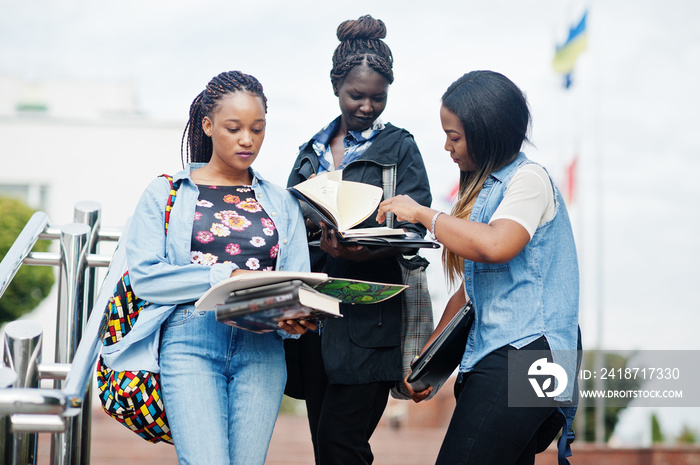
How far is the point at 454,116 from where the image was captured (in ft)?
8.01

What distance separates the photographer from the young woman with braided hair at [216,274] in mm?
→ 2201

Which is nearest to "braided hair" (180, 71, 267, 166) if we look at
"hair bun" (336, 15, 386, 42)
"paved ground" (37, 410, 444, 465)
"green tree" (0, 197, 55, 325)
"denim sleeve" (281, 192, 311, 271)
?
"denim sleeve" (281, 192, 311, 271)

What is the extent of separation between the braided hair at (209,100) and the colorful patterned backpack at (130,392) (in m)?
0.39

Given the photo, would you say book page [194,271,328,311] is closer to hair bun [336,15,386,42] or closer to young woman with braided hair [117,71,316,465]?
young woman with braided hair [117,71,316,465]

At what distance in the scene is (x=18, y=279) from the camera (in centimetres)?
1430

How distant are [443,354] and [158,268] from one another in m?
0.96

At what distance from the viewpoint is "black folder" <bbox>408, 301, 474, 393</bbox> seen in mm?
2416

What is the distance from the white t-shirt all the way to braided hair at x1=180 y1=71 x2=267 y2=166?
0.89m

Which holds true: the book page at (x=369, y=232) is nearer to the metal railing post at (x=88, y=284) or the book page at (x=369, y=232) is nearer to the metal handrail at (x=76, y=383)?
the metal handrail at (x=76, y=383)

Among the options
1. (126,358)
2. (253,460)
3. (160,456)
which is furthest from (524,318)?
(160,456)

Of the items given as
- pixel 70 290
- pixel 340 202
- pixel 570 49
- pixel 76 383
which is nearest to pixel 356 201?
pixel 340 202

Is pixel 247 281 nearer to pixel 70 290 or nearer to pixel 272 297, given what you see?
pixel 272 297

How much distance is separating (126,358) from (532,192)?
1329 millimetres

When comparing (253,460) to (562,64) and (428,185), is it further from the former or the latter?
(562,64)
